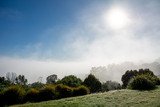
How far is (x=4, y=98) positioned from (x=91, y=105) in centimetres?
1328

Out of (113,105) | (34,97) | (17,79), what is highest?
(17,79)

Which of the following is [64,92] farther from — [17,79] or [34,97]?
[17,79]

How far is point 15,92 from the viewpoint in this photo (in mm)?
31422

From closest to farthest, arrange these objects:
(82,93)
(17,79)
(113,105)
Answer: (113,105)
(82,93)
(17,79)

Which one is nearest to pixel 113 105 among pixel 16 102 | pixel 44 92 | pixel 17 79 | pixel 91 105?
pixel 91 105

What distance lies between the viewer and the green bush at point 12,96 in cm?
3086

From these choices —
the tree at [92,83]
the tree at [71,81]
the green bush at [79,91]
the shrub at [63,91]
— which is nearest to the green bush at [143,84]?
the green bush at [79,91]

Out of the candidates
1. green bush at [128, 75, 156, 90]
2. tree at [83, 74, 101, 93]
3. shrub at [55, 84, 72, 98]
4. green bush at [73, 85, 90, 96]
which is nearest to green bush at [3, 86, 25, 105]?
shrub at [55, 84, 72, 98]

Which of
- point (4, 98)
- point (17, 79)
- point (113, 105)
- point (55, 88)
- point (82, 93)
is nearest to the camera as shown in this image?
point (113, 105)

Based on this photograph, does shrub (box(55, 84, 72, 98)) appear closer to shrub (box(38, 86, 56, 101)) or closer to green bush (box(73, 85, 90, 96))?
green bush (box(73, 85, 90, 96))

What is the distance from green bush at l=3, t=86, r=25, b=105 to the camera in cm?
3086

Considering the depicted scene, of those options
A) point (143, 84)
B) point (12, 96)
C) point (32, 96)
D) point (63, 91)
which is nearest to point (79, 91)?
point (63, 91)

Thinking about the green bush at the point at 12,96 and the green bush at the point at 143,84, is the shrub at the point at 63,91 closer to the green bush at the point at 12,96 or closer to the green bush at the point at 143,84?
the green bush at the point at 12,96

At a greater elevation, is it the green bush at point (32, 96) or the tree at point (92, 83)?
the tree at point (92, 83)
